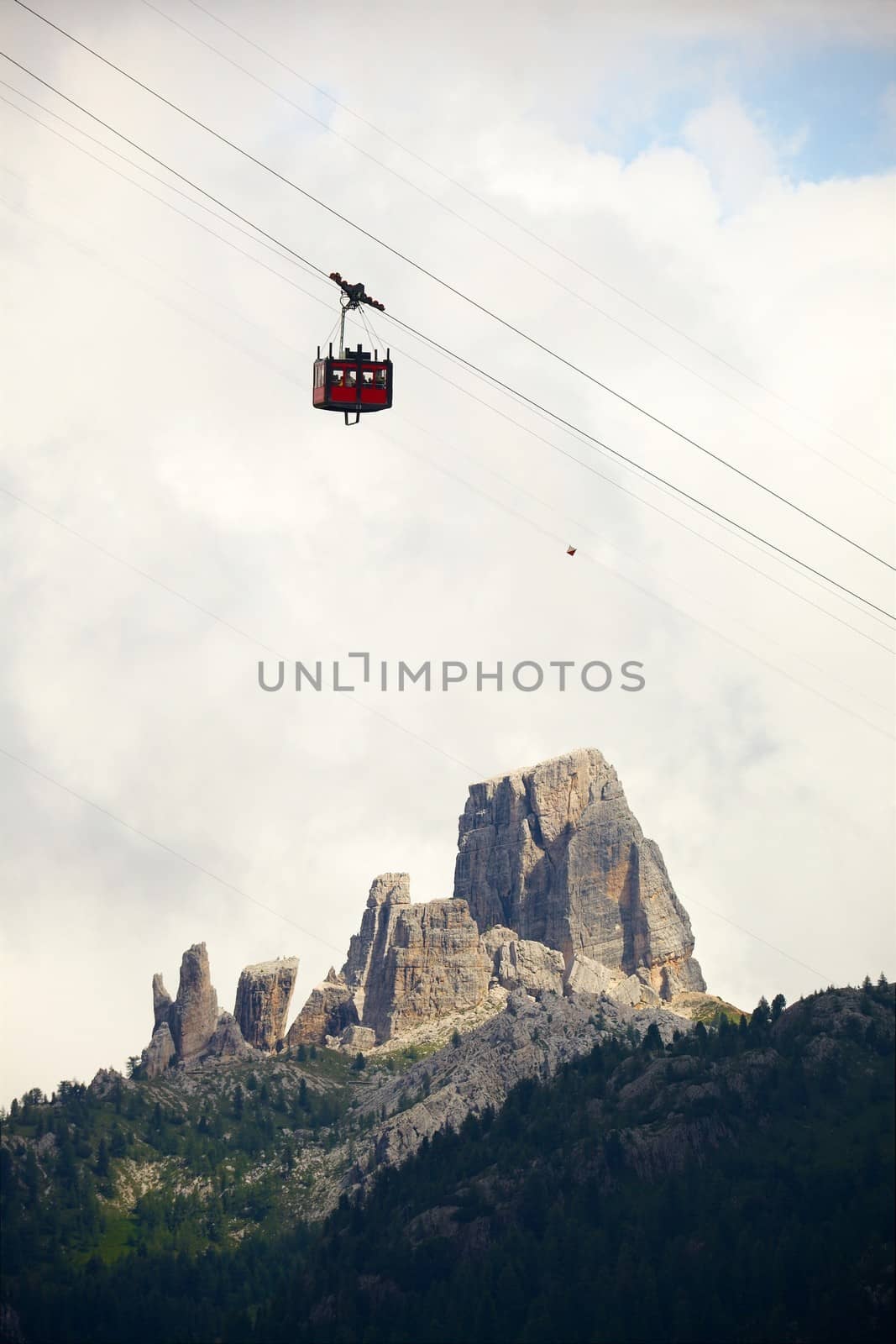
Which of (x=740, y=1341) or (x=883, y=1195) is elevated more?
(x=883, y=1195)

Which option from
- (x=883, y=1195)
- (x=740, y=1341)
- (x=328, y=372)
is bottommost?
(x=740, y=1341)

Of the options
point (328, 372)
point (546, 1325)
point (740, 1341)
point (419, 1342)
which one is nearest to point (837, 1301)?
→ point (740, 1341)

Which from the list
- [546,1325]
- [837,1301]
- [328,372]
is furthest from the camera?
[546,1325]

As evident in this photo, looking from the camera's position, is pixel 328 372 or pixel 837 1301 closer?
pixel 328 372

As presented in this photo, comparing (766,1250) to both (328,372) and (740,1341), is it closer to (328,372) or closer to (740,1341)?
(740,1341)

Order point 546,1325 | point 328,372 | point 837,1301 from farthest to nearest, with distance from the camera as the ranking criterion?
point 546,1325
point 837,1301
point 328,372
